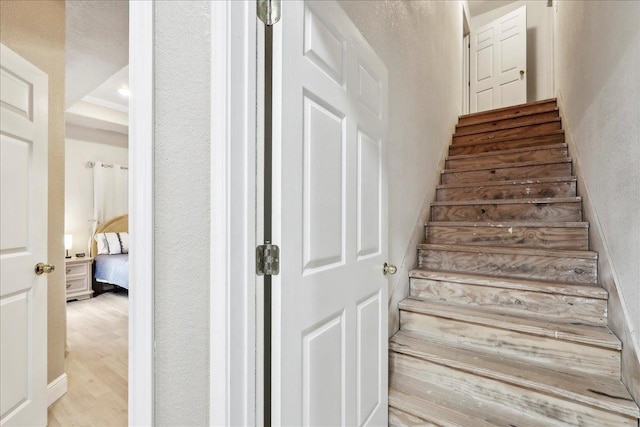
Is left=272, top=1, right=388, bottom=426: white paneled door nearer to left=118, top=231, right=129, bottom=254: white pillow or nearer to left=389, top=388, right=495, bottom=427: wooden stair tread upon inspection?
left=389, top=388, right=495, bottom=427: wooden stair tread

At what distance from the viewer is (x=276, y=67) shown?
33.6 inches

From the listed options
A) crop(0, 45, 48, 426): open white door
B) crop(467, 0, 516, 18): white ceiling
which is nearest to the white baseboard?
crop(0, 45, 48, 426): open white door

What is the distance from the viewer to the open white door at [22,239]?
4.76ft

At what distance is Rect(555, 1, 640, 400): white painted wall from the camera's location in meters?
1.24

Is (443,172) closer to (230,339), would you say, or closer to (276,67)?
(276,67)

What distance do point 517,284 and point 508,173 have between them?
4.06 feet

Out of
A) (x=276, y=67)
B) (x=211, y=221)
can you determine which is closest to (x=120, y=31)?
(x=276, y=67)

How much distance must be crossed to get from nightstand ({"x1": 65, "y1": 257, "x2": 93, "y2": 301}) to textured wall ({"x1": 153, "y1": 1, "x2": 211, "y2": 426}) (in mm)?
4715

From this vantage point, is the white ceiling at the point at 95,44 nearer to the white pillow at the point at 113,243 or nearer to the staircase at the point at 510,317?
the white pillow at the point at 113,243

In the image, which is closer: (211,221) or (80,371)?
(211,221)

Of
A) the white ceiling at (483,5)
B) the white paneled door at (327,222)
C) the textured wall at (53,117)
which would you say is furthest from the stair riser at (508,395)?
the white ceiling at (483,5)

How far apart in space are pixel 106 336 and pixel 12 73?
8.49 feet

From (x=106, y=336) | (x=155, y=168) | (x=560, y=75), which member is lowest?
(x=106, y=336)

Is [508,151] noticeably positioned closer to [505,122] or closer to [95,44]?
[505,122]
